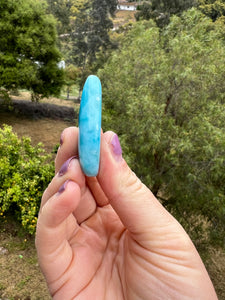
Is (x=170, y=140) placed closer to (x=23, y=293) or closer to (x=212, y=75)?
(x=212, y=75)

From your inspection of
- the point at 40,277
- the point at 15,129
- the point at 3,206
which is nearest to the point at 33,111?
the point at 15,129

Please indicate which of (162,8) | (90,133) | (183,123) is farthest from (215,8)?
(90,133)

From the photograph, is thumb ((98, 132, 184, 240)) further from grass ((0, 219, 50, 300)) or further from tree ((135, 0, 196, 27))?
tree ((135, 0, 196, 27))

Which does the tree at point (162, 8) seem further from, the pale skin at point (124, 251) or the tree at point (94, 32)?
the pale skin at point (124, 251)

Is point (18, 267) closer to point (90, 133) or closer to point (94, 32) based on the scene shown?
point (90, 133)

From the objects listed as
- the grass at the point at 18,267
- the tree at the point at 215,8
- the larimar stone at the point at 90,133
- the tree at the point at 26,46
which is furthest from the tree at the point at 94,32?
the larimar stone at the point at 90,133

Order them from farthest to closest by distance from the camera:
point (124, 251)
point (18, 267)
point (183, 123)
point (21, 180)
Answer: point (21, 180) < point (183, 123) < point (18, 267) < point (124, 251)
